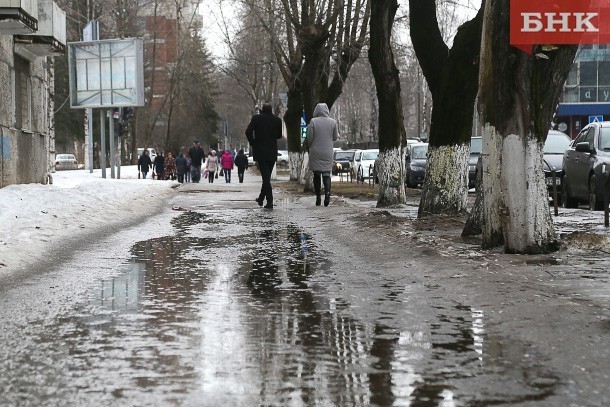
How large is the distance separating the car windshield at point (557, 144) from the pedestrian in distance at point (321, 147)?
27.8 ft

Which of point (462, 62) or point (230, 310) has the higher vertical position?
point (462, 62)

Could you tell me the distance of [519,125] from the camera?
10141 millimetres

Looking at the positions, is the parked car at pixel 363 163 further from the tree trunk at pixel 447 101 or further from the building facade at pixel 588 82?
the tree trunk at pixel 447 101

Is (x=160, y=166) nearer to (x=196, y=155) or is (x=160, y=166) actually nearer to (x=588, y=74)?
(x=196, y=155)

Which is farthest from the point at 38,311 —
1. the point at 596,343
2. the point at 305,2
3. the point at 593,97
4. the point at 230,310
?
the point at 593,97

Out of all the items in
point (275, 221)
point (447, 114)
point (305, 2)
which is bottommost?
point (275, 221)

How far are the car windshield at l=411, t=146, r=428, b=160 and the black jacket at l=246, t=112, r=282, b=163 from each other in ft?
52.3

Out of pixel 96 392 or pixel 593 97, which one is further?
pixel 593 97

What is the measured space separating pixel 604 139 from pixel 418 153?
16.3 metres

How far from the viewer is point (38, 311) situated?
23.4ft

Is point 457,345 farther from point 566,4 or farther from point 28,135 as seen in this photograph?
point 28,135

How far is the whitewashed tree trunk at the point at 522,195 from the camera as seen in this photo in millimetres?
10094

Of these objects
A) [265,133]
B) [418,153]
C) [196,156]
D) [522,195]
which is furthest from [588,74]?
[522,195]

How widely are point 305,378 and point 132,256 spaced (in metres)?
6.32
